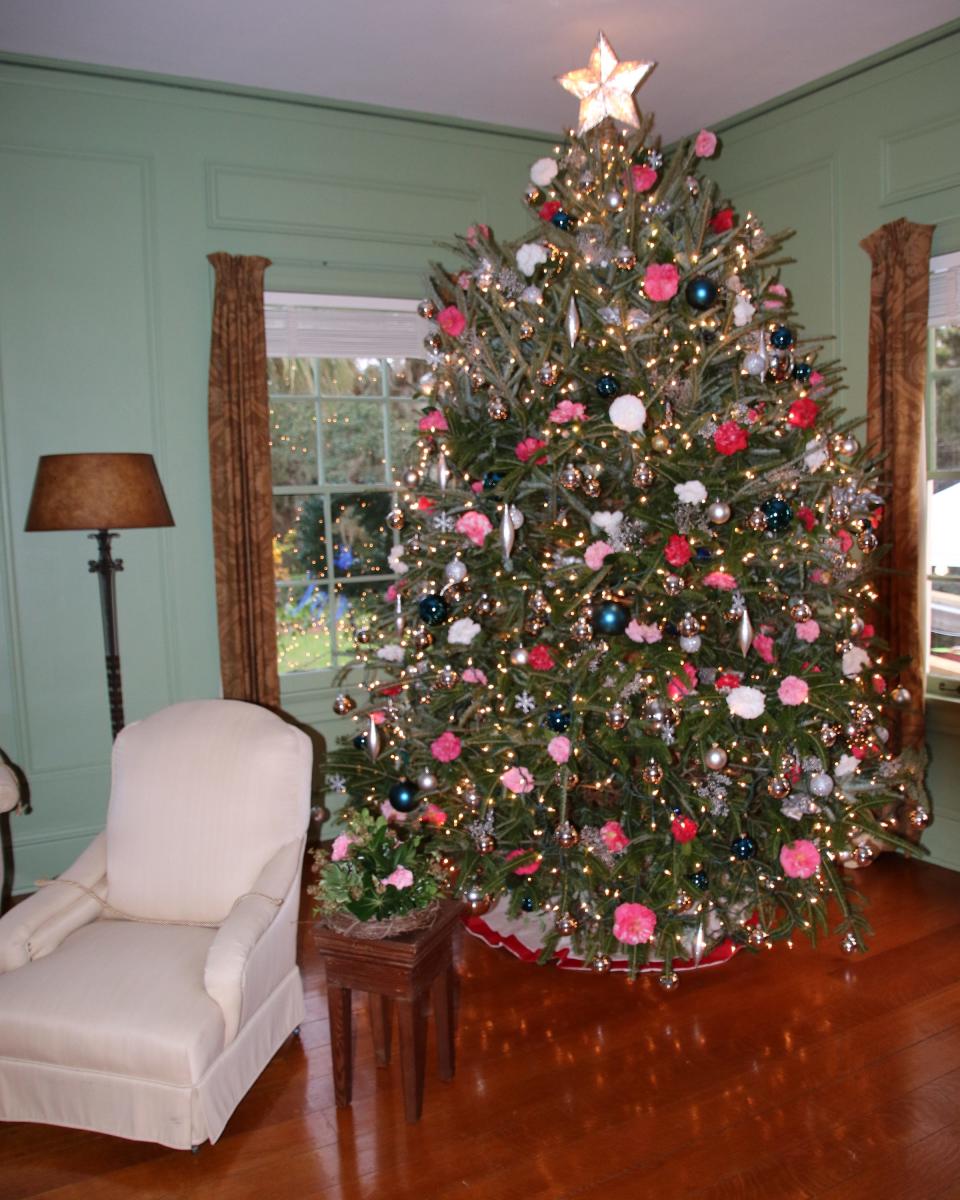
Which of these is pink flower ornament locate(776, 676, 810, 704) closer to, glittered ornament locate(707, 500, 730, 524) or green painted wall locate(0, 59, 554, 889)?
glittered ornament locate(707, 500, 730, 524)

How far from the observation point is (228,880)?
8.98ft

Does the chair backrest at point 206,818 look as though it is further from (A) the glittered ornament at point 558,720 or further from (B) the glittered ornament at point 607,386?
(B) the glittered ornament at point 607,386

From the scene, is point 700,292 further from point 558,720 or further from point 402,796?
point 402,796

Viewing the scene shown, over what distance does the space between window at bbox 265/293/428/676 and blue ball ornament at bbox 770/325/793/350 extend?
1.95m

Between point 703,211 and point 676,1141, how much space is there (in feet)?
8.31

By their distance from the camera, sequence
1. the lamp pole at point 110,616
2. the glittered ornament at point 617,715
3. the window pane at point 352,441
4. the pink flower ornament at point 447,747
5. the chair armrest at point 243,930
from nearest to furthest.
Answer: the chair armrest at point 243,930
the glittered ornament at point 617,715
the pink flower ornament at point 447,747
the lamp pole at point 110,616
the window pane at point 352,441

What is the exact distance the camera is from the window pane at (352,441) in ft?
15.1

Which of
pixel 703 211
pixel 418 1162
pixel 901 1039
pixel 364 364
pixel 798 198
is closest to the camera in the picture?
pixel 418 1162

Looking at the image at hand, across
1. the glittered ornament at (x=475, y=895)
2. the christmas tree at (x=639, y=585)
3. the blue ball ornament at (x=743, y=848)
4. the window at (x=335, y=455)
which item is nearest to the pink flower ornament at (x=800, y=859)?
the christmas tree at (x=639, y=585)

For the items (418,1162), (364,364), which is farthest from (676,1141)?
(364,364)

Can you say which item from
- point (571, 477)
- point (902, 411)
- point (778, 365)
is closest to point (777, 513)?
point (778, 365)

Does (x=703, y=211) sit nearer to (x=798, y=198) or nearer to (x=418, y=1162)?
(x=798, y=198)

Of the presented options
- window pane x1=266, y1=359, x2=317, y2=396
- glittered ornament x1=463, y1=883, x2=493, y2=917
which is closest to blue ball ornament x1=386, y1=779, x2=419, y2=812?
glittered ornament x1=463, y1=883, x2=493, y2=917

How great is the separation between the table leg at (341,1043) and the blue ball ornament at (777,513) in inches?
66.6
